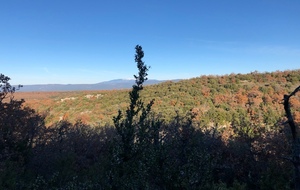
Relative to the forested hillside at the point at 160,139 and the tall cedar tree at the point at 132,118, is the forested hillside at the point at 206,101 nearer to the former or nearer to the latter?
the forested hillside at the point at 160,139

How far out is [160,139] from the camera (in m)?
13.1

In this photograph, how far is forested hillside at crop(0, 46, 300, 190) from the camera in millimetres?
6504

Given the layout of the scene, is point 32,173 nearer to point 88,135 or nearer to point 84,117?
point 88,135

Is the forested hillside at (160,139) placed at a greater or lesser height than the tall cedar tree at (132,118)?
lesser

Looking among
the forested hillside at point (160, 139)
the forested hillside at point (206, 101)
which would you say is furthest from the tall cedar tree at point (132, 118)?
the forested hillside at point (206, 101)

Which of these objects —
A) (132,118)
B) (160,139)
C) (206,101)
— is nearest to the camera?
(132,118)

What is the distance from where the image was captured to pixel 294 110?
35.8m

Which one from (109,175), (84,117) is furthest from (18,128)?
(84,117)

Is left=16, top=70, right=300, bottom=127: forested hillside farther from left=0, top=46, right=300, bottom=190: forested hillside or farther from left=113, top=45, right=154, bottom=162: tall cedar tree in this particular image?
left=113, top=45, right=154, bottom=162: tall cedar tree

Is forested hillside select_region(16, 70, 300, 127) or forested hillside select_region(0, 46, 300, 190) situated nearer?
forested hillside select_region(0, 46, 300, 190)

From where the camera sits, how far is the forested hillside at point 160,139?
6.50 meters

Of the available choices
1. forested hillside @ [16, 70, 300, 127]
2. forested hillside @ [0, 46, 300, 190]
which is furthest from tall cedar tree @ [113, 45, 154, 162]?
forested hillside @ [16, 70, 300, 127]

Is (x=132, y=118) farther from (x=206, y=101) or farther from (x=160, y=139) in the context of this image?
(x=206, y=101)

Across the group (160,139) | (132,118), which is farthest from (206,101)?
(132,118)
